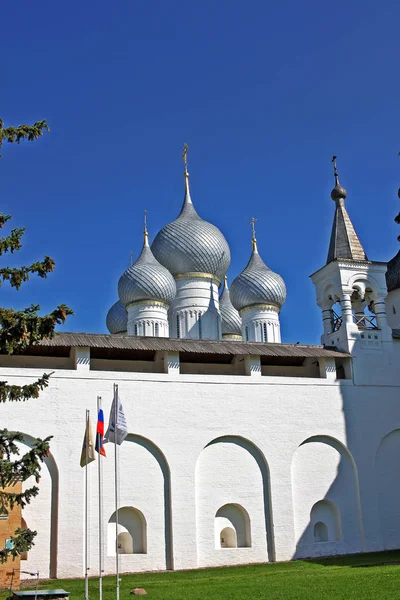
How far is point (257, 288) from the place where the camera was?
27312mm

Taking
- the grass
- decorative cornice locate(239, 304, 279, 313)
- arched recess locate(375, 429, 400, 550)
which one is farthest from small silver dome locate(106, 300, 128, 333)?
the grass

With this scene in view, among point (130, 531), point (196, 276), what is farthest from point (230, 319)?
point (130, 531)

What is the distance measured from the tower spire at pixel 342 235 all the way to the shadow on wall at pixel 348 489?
394 centimetres

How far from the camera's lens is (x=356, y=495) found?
17938 millimetres

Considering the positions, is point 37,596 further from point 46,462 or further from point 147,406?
point 147,406

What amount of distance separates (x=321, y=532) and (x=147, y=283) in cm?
1104

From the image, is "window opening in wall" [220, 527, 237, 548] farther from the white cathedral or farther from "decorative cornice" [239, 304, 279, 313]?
"decorative cornice" [239, 304, 279, 313]

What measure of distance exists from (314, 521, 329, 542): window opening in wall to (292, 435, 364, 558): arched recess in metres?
0.03

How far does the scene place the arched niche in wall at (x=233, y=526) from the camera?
1662cm

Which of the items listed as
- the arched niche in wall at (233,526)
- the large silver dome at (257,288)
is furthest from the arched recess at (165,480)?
the large silver dome at (257,288)

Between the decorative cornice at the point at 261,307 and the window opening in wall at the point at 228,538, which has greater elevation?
the decorative cornice at the point at 261,307

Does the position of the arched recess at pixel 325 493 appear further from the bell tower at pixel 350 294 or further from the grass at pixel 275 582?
the bell tower at pixel 350 294

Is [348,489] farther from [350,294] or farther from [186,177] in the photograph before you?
[186,177]

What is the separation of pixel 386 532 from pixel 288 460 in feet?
10.6
